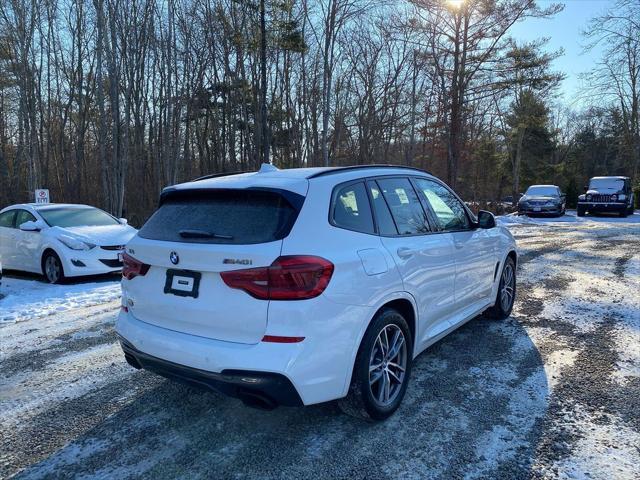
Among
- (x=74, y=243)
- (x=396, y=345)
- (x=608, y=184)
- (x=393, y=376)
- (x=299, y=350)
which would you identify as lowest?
(x=393, y=376)

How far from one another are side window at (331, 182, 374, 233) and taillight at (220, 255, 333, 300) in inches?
16.9

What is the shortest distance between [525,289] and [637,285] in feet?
5.69

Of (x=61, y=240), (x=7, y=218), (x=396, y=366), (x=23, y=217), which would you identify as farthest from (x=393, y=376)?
(x=7, y=218)

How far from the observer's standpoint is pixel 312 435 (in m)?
2.89

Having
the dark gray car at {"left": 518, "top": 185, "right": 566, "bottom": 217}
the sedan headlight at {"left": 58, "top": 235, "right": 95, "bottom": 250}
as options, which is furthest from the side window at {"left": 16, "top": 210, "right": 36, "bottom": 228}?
the dark gray car at {"left": 518, "top": 185, "right": 566, "bottom": 217}

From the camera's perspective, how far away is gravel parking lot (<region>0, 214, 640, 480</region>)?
102 inches

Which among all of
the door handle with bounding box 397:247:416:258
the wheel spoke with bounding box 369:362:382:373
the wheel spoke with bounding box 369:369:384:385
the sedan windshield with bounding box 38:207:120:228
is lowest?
the wheel spoke with bounding box 369:369:384:385

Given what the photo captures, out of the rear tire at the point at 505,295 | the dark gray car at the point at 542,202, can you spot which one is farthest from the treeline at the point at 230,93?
the rear tire at the point at 505,295

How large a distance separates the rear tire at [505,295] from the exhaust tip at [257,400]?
3428 mm

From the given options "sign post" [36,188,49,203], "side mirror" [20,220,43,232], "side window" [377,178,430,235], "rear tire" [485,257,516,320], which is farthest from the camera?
"sign post" [36,188,49,203]

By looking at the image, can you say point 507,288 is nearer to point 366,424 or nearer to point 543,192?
point 366,424

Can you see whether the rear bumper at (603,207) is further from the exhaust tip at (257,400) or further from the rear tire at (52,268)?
the exhaust tip at (257,400)

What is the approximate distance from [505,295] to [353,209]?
311 centimetres

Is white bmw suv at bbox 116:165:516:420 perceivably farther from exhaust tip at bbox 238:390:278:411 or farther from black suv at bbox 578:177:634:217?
black suv at bbox 578:177:634:217
